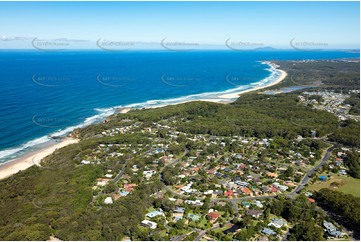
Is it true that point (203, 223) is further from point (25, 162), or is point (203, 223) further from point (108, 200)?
Answer: point (25, 162)

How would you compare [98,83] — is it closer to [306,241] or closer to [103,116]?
[103,116]

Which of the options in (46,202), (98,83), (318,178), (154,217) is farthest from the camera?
(98,83)

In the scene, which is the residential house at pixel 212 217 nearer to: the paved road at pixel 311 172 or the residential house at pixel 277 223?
the residential house at pixel 277 223

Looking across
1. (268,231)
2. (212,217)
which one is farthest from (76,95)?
(268,231)

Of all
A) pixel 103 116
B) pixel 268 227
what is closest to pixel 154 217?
pixel 268 227

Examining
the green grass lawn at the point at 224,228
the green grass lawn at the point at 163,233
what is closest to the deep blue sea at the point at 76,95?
the green grass lawn at the point at 163,233

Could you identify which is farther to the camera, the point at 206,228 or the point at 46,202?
the point at 46,202

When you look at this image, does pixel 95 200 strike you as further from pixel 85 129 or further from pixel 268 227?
pixel 85 129

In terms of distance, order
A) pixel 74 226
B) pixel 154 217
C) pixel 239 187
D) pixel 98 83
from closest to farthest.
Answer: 1. pixel 74 226
2. pixel 154 217
3. pixel 239 187
4. pixel 98 83
